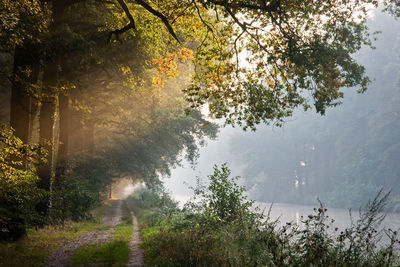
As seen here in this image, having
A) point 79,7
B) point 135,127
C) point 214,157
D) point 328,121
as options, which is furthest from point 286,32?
point 214,157

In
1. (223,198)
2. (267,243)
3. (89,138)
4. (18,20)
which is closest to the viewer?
(267,243)

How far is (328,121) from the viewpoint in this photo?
69750 mm

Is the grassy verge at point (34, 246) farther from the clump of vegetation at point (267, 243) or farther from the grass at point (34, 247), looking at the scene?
the clump of vegetation at point (267, 243)

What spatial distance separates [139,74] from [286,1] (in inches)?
363

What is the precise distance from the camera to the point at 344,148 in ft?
214

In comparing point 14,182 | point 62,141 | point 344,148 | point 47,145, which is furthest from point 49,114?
point 344,148

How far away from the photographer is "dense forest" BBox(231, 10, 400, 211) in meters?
54.1

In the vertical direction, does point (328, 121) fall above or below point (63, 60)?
above

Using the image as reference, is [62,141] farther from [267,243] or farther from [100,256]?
[267,243]

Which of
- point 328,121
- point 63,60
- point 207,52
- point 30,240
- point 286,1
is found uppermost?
point 328,121

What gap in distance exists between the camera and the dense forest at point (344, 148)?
5409cm

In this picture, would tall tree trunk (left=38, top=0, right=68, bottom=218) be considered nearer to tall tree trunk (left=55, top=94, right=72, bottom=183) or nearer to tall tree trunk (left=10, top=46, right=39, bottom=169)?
tall tree trunk (left=10, top=46, right=39, bottom=169)

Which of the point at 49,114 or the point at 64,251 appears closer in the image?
the point at 64,251

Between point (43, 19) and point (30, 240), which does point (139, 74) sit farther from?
point (30, 240)
